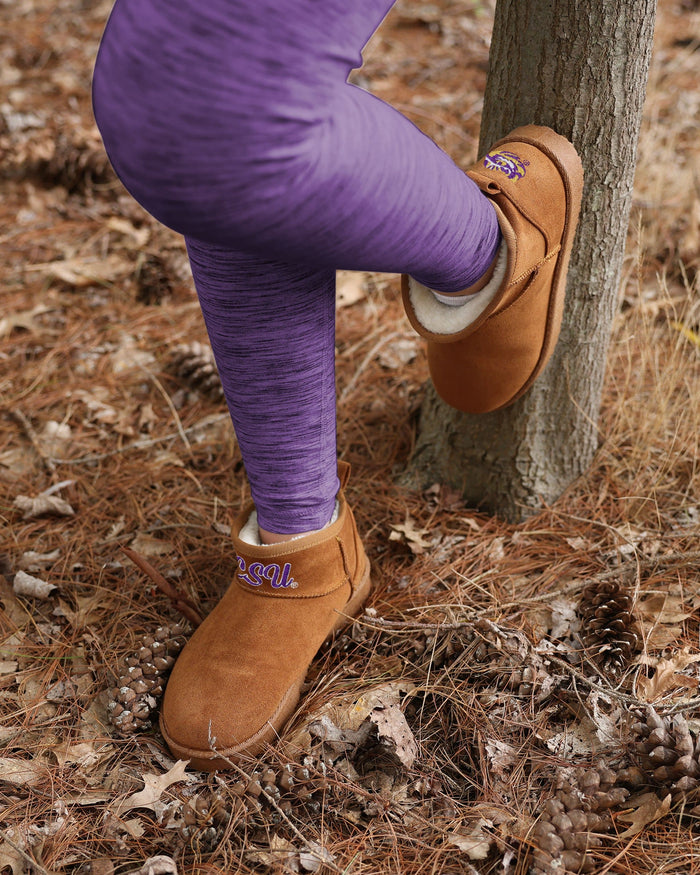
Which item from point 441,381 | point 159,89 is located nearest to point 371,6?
point 159,89

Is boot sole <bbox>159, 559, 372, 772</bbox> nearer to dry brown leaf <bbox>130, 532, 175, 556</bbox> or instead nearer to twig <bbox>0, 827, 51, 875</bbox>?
twig <bbox>0, 827, 51, 875</bbox>

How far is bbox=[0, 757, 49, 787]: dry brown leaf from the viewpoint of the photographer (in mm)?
1110

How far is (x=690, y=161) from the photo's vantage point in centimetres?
252

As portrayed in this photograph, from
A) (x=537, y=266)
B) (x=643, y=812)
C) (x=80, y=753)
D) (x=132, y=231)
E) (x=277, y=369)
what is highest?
(x=537, y=266)

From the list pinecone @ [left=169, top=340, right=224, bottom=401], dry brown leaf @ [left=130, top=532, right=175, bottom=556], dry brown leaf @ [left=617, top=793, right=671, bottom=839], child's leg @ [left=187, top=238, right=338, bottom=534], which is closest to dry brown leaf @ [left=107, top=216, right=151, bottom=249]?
pinecone @ [left=169, top=340, right=224, bottom=401]

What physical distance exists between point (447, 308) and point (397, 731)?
0.66 meters

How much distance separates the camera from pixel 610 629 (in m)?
1.20

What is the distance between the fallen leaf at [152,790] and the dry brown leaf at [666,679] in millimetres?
721

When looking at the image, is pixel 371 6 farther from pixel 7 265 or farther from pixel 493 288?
pixel 7 265

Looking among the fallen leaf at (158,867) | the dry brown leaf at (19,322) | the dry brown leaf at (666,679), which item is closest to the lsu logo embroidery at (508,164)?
the dry brown leaf at (666,679)

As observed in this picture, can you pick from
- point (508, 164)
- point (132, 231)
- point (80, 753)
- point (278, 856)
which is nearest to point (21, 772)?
point (80, 753)

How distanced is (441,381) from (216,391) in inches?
31.2

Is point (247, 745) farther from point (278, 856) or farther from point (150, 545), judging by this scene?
point (150, 545)

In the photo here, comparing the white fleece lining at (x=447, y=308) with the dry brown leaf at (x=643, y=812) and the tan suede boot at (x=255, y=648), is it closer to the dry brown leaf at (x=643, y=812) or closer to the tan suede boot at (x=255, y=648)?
the tan suede boot at (x=255, y=648)
